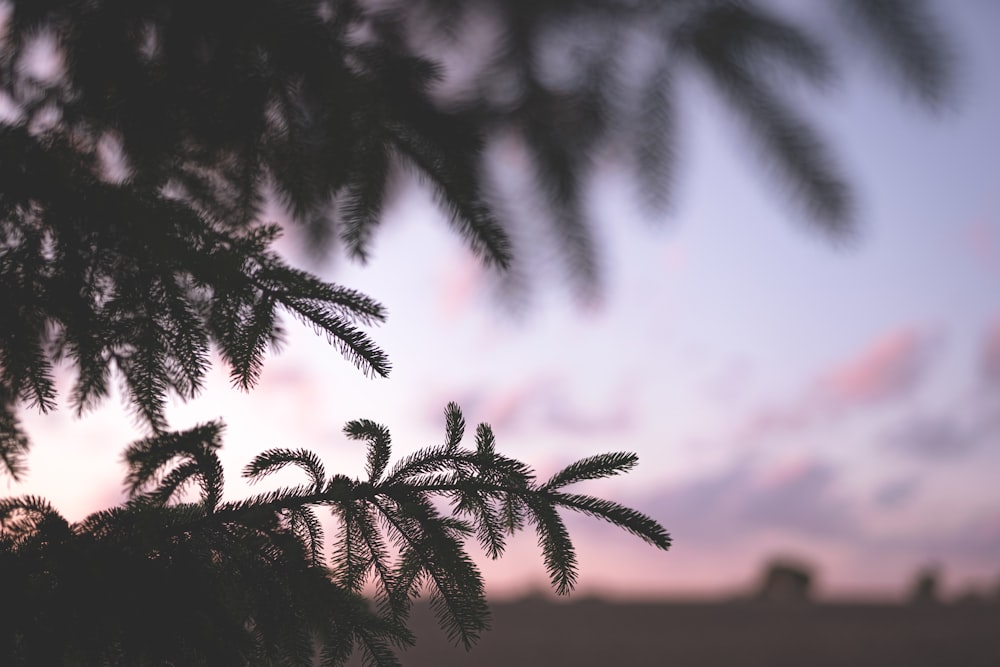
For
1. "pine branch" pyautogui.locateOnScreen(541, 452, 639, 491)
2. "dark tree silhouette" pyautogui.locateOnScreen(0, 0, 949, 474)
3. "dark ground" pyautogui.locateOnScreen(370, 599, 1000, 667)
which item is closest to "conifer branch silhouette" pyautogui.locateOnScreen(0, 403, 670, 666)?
"pine branch" pyautogui.locateOnScreen(541, 452, 639, 491)

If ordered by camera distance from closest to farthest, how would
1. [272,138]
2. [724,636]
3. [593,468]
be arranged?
[593,468] < [272,138] < [724,636]

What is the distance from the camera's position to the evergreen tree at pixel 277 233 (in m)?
1.67

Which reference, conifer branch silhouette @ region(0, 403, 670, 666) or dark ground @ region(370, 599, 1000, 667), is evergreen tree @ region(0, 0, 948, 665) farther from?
dark ground @ region(370, 599, 1000, 667)

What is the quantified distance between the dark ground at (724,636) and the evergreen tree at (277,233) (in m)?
6.53

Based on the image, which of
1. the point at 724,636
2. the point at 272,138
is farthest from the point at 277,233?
the point at 724,636

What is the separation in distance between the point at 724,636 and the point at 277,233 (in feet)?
29.7

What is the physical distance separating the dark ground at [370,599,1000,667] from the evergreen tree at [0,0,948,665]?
21.4 ft

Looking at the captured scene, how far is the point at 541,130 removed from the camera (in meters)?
2.16

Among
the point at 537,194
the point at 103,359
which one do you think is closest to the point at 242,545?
the point at 103,359

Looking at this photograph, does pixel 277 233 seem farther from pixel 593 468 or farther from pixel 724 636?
pixel 724 636

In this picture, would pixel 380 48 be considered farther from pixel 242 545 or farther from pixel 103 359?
pixel 242 545

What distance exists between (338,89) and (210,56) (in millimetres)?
493

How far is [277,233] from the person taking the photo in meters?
1.86

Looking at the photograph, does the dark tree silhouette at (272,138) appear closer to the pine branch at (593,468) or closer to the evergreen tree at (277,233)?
the evergreen tree at (277,233)
